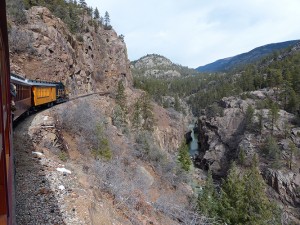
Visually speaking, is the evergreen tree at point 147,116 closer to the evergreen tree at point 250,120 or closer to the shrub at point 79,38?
the shrub at point 79,38

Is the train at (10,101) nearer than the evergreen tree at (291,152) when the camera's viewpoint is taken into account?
Yes

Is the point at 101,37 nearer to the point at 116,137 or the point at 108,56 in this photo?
the point at 108,56

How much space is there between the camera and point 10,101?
28.0ft

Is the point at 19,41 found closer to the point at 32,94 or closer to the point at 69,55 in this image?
the point at 69,55

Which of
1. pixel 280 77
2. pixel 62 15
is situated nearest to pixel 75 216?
Result: pixel 62 15

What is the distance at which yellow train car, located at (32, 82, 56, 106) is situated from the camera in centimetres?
1884

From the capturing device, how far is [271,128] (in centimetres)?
6481

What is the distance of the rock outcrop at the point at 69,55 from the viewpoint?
32812 millimetres

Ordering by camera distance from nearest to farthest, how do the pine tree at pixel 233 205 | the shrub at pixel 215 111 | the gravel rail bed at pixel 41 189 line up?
the gravel rail bed at pixel 41 189 < the pine tree at pixel 233 205 < the shrub at pixel 215 111

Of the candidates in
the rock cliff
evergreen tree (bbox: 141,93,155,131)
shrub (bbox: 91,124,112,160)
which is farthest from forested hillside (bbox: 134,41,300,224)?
evergreen tree (bbox: 141,93,155,131)

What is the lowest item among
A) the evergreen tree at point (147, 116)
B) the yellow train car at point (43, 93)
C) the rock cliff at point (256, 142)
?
the rock cliff at point (256, 142)

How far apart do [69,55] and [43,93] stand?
20.9m

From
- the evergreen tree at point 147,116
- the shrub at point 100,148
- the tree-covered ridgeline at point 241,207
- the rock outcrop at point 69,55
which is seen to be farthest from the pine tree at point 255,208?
the evergreen tree at point 147,116

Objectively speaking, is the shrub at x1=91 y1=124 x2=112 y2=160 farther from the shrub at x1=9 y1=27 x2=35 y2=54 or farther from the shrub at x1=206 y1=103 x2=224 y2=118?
the shrub at x1=206 y1=103 x2=224 y2=118
